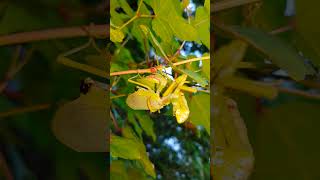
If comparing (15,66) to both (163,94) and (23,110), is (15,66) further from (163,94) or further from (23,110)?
(163,94)

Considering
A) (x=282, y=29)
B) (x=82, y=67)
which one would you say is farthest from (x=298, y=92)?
(x=82, y=67)

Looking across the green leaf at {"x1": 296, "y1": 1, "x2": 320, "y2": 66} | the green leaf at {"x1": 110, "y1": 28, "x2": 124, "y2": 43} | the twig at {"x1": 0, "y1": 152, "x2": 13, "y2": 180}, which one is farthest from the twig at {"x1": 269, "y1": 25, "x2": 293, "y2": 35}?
the twig at {"x1": 0, "y1": 152, "x2": 13, "y2": 180}

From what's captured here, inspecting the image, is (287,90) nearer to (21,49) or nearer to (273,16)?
(273,16)

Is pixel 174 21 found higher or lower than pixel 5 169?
higher

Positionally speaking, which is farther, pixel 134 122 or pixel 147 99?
pixel 134 122

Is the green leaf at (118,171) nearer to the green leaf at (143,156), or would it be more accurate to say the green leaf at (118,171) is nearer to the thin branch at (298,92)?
the green leaf at (143,156)

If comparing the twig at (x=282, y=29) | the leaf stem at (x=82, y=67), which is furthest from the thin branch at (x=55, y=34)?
the twig at (x=282, y=29)

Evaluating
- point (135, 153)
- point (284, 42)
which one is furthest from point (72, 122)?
point (284, 42)
